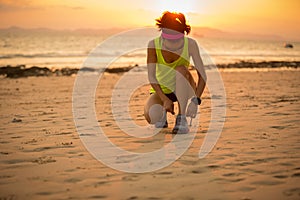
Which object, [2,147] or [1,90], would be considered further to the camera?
[1,90]

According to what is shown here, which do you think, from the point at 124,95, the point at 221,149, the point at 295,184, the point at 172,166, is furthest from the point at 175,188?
the point at 124,95

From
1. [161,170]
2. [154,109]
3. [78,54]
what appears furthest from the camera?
[78,54]

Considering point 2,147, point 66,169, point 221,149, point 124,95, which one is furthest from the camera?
point 124,95

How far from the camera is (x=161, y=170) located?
3.47 meters

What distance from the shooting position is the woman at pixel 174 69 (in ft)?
15.6

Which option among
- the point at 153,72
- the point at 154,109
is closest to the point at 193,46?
the point at 153,72

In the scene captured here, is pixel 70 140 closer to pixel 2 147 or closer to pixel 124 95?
pixel 2 147

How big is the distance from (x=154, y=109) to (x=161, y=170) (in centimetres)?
179

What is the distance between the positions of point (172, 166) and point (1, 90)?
879 centimetres

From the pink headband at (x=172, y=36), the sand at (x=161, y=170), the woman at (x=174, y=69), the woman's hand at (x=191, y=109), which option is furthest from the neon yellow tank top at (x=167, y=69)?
the sand at (x=161, y=170)

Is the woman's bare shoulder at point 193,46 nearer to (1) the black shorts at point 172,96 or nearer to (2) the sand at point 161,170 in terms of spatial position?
(1) the black shorts at point 172,96

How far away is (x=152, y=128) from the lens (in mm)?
5324

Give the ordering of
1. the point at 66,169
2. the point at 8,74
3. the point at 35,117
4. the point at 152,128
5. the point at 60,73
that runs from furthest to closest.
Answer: the point at 60,73
the point at 8,74
the point at 35,117
the point at 152,128
the point at 66,169

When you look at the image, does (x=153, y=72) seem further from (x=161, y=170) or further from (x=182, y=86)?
(x=161, y=170)
